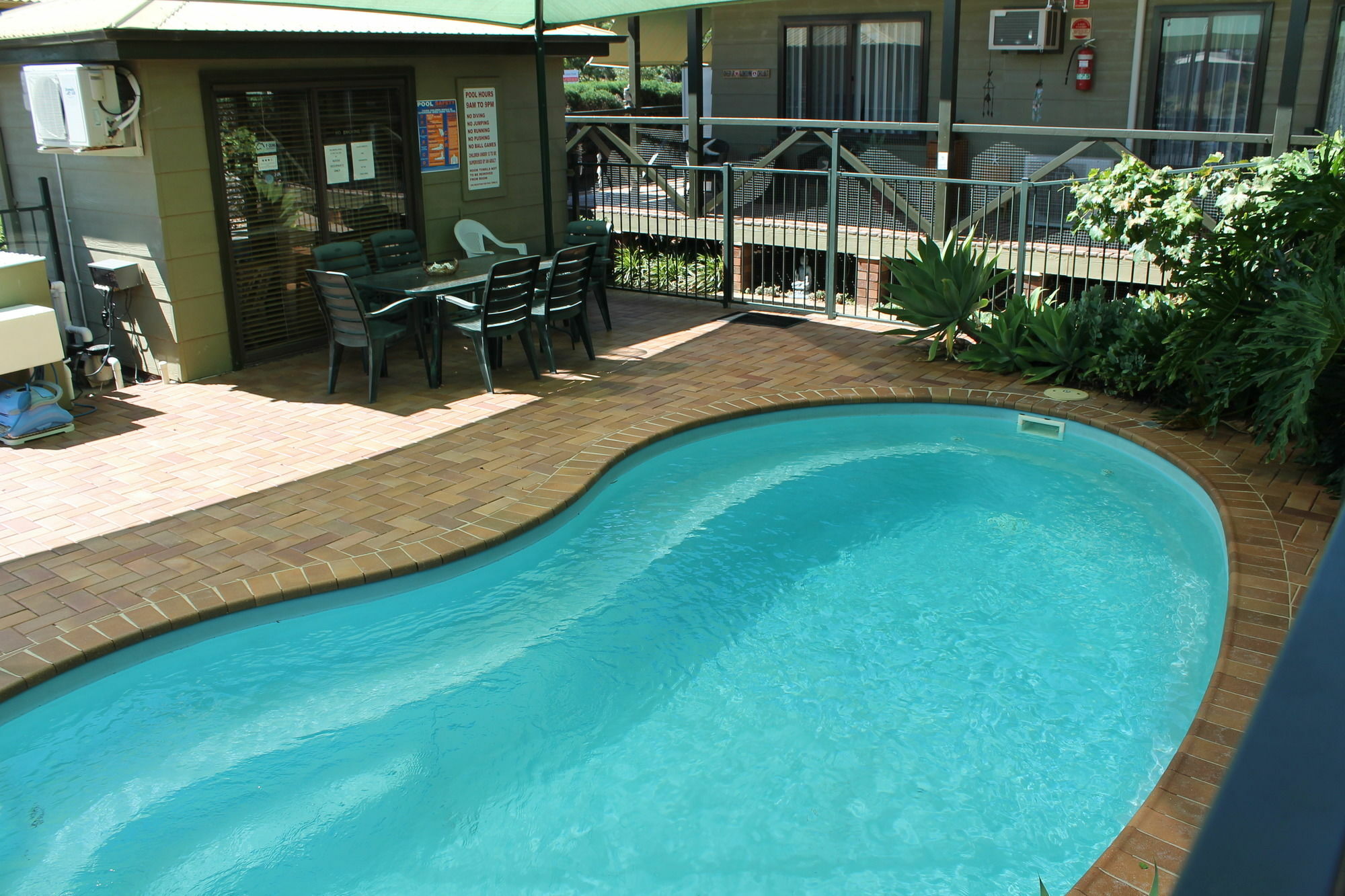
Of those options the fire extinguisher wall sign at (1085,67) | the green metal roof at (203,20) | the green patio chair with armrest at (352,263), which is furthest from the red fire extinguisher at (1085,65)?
the green patio chair with armrest at (352,263)

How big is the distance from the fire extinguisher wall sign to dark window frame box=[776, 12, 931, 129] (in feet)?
6.26

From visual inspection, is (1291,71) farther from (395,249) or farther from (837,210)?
(395,249)

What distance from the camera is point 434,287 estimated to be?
824 centimetres

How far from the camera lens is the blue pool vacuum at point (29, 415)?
282 inches

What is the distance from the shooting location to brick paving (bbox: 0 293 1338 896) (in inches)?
187

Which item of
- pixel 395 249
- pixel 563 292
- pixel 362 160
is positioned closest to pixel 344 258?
pixel 395 249

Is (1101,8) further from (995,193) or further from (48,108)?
(48,108)

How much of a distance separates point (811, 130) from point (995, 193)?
7.79ft

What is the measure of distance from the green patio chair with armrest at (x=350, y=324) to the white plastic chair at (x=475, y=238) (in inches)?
82.0

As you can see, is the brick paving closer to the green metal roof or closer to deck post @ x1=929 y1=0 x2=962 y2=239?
deck post @ x1=929 y1=0 x2=962 y2=239

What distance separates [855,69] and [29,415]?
1059 centimetres

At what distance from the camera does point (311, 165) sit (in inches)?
355

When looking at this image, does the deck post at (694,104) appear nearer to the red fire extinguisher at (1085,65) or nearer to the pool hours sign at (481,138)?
the pool hours sign at (481,138)

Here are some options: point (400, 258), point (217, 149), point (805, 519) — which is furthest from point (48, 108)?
point (805, 519)
